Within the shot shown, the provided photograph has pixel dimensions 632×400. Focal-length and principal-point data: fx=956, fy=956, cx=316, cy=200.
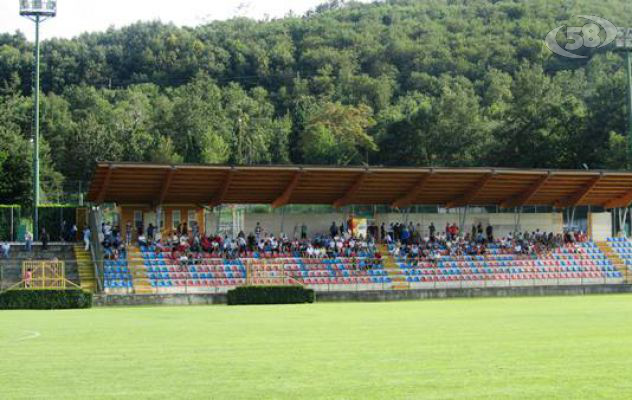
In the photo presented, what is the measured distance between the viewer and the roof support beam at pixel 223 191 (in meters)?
48.3

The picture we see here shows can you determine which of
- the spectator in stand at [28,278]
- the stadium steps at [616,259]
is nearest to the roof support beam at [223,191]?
the spectator in stand at [28,278]

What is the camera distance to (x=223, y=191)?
163 ft

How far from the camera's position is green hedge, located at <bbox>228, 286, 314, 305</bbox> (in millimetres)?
41969

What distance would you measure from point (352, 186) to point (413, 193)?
371cm

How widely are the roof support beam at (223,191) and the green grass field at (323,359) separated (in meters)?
22.1

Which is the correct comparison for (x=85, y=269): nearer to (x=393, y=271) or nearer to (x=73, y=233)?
(x=73, y=233)

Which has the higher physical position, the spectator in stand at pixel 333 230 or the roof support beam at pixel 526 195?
the roof support beam at pixel 526 195

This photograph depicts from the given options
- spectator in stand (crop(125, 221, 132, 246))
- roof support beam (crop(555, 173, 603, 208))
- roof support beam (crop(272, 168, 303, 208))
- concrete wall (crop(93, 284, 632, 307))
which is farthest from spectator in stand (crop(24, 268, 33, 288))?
roof support beam (crop(555, 173, 603, 208))

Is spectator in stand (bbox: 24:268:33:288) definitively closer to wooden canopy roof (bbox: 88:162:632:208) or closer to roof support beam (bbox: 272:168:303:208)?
wooden canopy roof (bbox: 88:162:632:208)

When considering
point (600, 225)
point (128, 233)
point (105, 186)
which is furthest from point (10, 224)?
point (600, 225)

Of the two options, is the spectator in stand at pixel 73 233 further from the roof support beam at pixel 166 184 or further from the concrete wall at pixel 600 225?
the concrete wall at pixel 600 225

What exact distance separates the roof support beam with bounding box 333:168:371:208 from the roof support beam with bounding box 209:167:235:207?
6.71 m

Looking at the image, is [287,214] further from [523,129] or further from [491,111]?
[491,111]

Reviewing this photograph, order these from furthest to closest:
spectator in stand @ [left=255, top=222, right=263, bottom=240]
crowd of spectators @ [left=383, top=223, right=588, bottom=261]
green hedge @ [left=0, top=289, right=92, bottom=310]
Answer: crowd of spectators @ [left=383, top=223, right=588, bottom=261], spectator in stand @ [left=255, top=222, right=263, bottom=240], green hedge @ [left=0, top=289, right=92, bottom=310]
